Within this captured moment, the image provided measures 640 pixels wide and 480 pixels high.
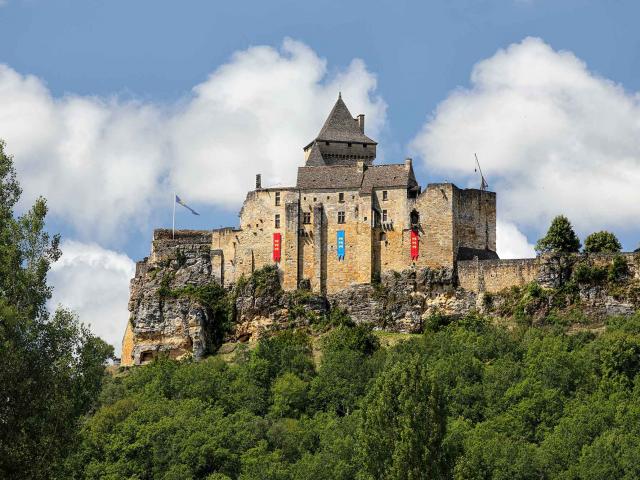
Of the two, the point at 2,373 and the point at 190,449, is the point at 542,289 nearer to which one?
the point at 190,449

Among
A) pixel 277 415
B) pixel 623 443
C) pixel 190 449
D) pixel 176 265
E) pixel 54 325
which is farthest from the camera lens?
pixel 176 265

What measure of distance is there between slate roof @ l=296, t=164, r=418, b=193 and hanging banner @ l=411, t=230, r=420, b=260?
3245 millimetres

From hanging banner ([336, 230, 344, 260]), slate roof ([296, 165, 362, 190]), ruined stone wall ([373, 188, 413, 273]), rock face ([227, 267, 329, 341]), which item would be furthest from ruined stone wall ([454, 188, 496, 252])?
rock face ([227, 267, 329, 341])

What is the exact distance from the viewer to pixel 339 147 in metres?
90.9

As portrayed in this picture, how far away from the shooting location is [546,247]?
83.2 m

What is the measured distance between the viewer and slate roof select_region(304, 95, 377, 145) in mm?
91250

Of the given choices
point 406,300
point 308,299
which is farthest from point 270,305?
point 406,300

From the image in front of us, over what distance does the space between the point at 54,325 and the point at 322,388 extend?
41.9 m

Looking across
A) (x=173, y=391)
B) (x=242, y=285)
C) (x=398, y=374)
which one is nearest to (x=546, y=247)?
(x=242, y=285)

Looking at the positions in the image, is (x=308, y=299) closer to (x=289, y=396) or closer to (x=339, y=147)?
(x=289, y=396)

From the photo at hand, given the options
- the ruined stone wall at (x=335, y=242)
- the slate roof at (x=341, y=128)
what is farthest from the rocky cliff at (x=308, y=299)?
the slate roof at (x=341, y=128)

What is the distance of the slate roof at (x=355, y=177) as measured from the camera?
84.4 meters

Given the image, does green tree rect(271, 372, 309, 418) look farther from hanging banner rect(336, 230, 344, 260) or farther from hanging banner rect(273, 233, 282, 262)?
hanging banner rect(336, 230, 344, 260)

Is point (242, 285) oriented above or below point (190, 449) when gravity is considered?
above
